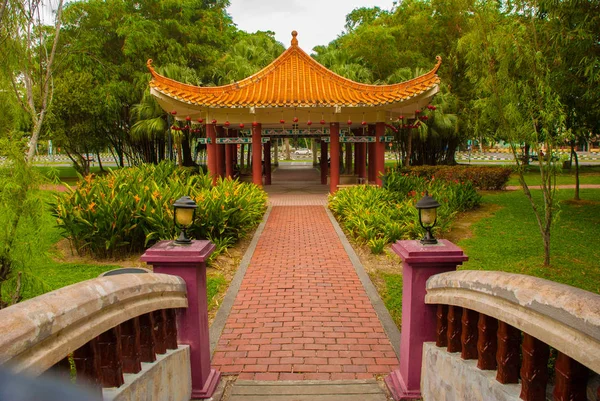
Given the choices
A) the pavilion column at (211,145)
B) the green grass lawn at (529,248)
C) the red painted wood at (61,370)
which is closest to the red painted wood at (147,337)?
the red painted wood at (61,370)

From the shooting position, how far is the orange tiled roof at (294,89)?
1277cm

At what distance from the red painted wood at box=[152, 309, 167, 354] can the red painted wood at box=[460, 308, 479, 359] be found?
191cm

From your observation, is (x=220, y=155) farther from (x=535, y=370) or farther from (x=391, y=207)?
(x=535, y=370)

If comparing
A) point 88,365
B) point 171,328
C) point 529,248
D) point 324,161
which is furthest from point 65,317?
point 324,161

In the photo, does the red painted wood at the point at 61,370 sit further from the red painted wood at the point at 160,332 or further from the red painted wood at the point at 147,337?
the red painted wood at the point at 160,332

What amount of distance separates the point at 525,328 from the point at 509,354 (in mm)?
309

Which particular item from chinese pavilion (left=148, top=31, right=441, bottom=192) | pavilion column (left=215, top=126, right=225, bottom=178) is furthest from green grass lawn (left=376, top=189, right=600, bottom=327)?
pavilion column (left=215, top=126, right=225, bottom=178)

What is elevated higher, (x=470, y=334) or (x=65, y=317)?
(x=65, y=317)

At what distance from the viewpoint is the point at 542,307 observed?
1.79m

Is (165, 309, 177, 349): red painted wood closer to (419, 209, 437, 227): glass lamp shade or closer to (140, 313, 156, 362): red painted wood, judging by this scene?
(140, 313, 156, 362): red painted wood

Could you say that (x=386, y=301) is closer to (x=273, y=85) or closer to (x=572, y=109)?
(x=572, y=109)

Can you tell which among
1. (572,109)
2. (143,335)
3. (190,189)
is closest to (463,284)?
(143,335)

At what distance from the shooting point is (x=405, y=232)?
852cm

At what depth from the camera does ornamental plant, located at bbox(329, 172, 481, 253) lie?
27.5 feet
